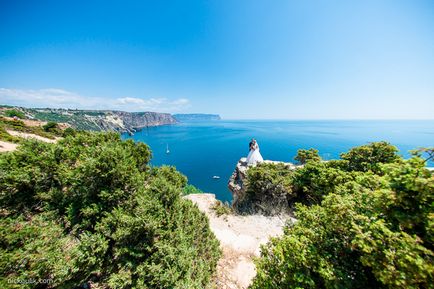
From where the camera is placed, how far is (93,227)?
244 inches

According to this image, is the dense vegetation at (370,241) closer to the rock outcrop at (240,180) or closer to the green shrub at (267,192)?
the green shrub at (267,192)

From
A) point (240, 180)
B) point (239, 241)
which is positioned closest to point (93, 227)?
point (239, 241)

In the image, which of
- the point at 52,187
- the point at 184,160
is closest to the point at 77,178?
the point at 52,187

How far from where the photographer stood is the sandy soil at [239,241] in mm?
7402

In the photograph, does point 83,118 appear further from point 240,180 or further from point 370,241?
point 370,241

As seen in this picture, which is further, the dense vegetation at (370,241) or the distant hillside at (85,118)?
the distant hillside at (85,118)

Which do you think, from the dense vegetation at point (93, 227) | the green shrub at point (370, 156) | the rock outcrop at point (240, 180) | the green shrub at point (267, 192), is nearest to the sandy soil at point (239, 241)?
the green shrub at point (267, 192)

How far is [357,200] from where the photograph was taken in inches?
160

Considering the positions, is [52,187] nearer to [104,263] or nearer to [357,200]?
[104,263]

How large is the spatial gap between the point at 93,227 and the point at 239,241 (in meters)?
8.15

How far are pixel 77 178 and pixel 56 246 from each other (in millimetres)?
2644

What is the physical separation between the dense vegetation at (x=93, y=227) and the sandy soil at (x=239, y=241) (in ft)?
3.96

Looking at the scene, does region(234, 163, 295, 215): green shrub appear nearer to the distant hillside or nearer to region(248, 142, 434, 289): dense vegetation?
region(248, 142, 434, 289): dense vegetation

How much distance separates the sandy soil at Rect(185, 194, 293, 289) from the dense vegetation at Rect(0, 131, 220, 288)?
121 centimetres
